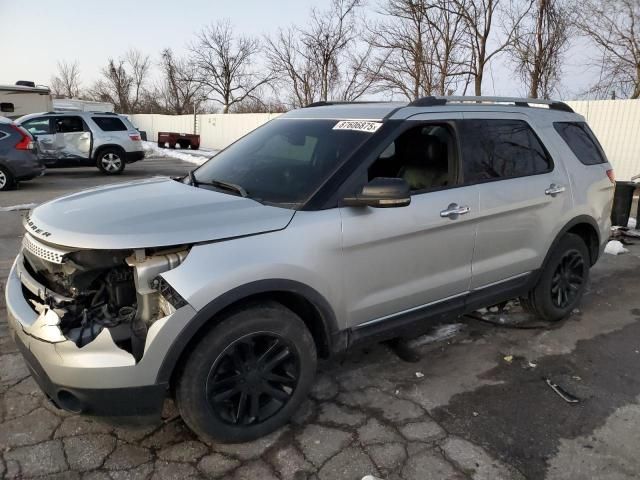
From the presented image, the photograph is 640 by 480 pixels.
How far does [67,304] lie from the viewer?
7.84ft

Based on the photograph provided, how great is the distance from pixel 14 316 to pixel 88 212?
63 centimetres

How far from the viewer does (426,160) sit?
3404 millimetres

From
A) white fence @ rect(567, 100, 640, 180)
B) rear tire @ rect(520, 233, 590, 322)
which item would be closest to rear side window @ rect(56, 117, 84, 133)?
rear tire @ rect(520, 233, 590, 322)

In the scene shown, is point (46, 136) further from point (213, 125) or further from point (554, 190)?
point (213, 125)

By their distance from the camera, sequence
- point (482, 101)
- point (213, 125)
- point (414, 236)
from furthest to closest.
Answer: point (213, 125)
point (482, 101)
point (414, 236)

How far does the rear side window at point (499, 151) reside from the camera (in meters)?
3.42

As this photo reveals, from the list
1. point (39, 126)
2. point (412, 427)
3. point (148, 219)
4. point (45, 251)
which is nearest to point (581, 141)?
point (412, 427)

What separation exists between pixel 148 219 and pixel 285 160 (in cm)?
109

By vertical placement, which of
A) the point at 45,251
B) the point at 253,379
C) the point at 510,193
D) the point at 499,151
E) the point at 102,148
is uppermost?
the point at 499,151

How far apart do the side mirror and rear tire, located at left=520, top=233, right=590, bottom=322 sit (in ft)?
6.60

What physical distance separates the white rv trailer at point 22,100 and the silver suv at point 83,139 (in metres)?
4.21

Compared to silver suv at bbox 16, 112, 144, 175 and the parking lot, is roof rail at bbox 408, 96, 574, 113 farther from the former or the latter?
silver suv at bbox 16, 112, 144, 175

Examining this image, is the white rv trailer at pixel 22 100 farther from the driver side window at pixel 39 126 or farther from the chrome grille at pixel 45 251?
the chrome grille at pixel 45 251

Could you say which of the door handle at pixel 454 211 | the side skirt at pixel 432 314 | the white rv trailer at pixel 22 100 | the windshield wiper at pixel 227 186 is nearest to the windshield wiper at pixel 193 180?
the windshield wiper at pixel 227 186
